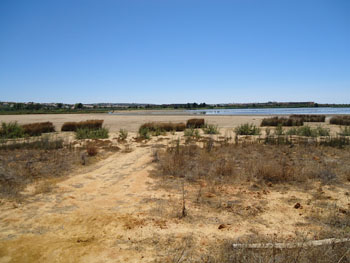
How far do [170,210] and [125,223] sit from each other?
884mm

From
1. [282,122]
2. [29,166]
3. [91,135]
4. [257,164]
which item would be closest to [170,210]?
[257,164]

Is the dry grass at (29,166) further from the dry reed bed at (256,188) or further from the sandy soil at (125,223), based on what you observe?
the dry reed bed at (256,188)

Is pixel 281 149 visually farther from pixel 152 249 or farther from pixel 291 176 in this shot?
pixel 152 249

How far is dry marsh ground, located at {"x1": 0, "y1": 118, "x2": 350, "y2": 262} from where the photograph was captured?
2.87 meters

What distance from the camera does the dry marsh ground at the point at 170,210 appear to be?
2865 millimetres

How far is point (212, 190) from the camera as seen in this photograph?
5082mm

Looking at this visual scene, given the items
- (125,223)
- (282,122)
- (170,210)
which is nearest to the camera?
(125,223)

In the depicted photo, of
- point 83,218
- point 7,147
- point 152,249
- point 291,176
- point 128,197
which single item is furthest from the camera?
point 7,147

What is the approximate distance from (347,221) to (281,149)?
6319mm

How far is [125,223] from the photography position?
3617 mm

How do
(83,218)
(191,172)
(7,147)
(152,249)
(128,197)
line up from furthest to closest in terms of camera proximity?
(7,147), (191,172), (128,197), (83,218), (152,249)

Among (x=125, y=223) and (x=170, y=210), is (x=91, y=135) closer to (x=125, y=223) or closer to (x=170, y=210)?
(x=170, y=210)

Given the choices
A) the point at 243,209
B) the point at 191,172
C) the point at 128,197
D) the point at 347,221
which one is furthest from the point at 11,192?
the point at 347,221

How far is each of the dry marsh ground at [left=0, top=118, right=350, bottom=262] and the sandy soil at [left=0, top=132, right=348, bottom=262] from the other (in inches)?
0.6
